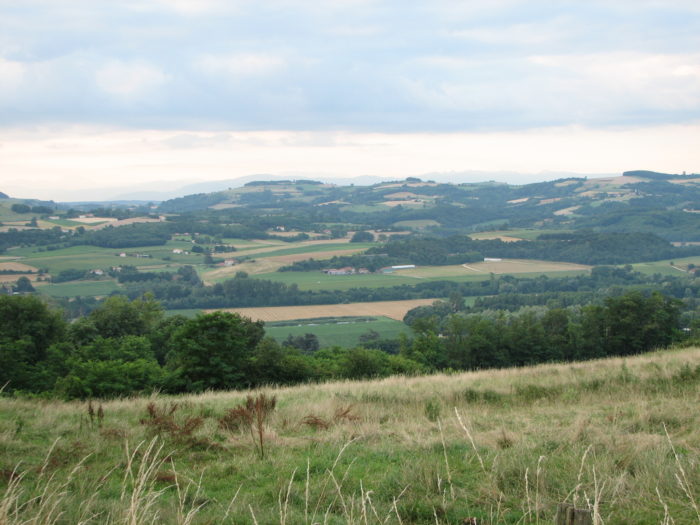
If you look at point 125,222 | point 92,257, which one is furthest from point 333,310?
point 125,222

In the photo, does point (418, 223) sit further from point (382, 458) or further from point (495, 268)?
point (382, 458)

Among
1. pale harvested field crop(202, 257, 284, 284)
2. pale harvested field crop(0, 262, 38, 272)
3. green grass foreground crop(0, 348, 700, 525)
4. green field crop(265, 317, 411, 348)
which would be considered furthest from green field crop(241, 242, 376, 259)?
green grass foreground crop(0, 348, 700, 525)

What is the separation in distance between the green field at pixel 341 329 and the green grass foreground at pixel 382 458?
4671 centimetres

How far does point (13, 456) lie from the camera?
23.5 ft

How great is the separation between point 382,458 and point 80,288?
89.8m

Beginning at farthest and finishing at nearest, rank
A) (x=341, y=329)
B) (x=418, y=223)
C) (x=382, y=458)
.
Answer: (x=418, y=223) < (x=341, y=329) < (x=382, y=458)

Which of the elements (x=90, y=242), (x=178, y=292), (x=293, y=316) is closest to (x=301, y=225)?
(x=90, y=242)

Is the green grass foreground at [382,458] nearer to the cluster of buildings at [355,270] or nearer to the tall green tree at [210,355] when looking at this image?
the tall green tree at [210,355]

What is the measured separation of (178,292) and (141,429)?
84242 mm

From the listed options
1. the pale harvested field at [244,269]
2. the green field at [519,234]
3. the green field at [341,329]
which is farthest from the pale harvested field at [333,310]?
the green field at [519,234]

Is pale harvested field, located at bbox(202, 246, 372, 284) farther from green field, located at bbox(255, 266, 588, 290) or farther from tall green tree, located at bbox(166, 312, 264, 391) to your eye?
tall green tree, located at bbox(166, 312, 264, 391)

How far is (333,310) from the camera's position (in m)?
77.7

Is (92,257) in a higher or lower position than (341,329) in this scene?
higher

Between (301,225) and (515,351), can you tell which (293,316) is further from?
(301,225)
